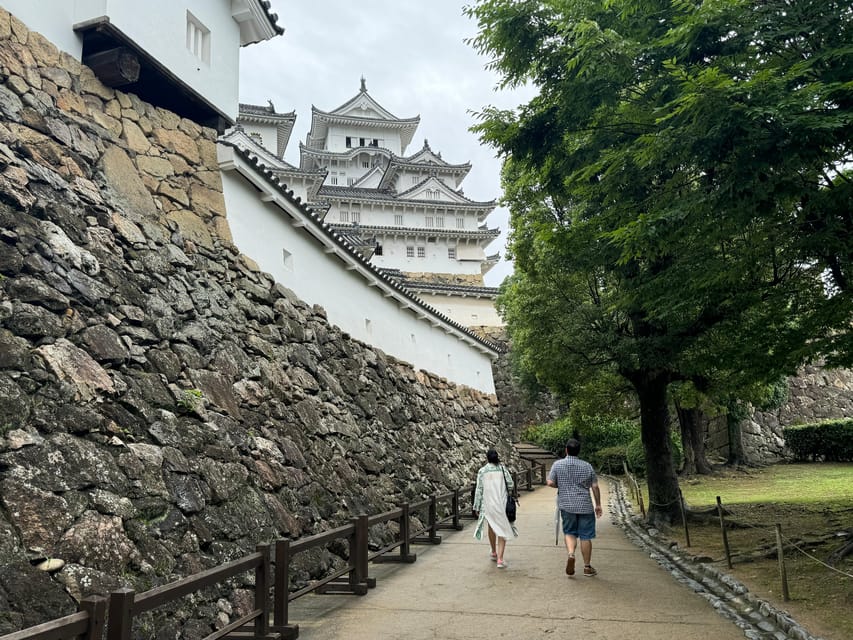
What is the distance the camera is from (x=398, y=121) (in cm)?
5428

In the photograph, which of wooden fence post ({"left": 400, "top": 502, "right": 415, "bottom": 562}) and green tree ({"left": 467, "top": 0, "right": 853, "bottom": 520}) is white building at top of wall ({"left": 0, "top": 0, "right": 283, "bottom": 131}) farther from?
wooden fence post ({"left": 400, "top": 502, "right": 415, "bottom": 562})

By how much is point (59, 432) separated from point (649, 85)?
6.98m

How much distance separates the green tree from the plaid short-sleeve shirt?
7.60 ft

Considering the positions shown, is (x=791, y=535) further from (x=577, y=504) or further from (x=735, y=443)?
(x=735, y=443)

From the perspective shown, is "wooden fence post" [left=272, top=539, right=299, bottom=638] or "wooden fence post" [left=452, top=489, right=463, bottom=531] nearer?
"wooden fence post" [left=272, top=539, right=299, bottom=638]

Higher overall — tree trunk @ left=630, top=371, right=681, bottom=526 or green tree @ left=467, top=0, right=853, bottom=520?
green tree @ left=467, top=0, right=853, bottom=520

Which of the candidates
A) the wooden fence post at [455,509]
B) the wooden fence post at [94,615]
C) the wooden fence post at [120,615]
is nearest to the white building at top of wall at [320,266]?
the wooden fence post at [455,509]

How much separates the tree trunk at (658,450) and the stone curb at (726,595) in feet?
1.76

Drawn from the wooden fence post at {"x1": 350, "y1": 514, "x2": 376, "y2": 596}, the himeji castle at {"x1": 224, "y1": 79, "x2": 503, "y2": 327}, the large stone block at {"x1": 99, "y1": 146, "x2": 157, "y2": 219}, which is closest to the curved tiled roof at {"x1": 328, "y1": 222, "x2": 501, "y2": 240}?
the himeji castle at {"x1": 224, "y1": 79, "x2": 503, "y2": 327}

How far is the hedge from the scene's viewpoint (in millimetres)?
25266

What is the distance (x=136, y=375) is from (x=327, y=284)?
640 cm

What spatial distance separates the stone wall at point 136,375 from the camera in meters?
4.93

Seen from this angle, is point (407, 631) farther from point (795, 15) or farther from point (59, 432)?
point (795, 15)

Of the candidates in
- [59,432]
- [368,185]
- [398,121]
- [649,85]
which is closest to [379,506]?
[59,432]
